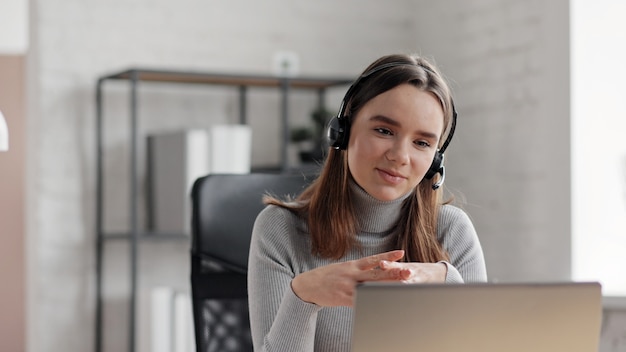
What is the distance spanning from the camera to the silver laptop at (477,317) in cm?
82

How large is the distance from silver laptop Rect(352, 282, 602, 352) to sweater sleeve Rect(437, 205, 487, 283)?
25.2 inches

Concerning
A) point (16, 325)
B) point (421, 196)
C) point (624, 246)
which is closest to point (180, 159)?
point (624, 246)

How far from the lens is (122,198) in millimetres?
3346

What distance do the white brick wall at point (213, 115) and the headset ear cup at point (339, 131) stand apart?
66.9 inches

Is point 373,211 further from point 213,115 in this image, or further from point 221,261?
point 213,115

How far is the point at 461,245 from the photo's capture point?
5.15 feet

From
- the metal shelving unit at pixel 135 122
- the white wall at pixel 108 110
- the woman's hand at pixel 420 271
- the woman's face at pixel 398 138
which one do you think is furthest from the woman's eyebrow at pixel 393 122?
the white wall at pixel 108 110

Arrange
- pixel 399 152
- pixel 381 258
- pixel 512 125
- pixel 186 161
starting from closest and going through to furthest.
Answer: pixel 381 258
pixel 399 152
pixel 186 161
pixel 512 125

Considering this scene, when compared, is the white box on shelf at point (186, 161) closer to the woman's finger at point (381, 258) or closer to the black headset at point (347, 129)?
the black headset at point (347, 129)

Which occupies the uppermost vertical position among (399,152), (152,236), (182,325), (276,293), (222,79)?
(222,79)

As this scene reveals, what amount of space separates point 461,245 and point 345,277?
51cm

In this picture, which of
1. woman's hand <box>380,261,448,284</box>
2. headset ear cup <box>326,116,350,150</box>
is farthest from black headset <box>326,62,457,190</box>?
woman's hand <box>380,261,448,284</box>

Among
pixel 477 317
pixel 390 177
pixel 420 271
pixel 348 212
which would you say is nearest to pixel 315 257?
pixel 348 212

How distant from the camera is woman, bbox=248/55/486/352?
4.37 ft
